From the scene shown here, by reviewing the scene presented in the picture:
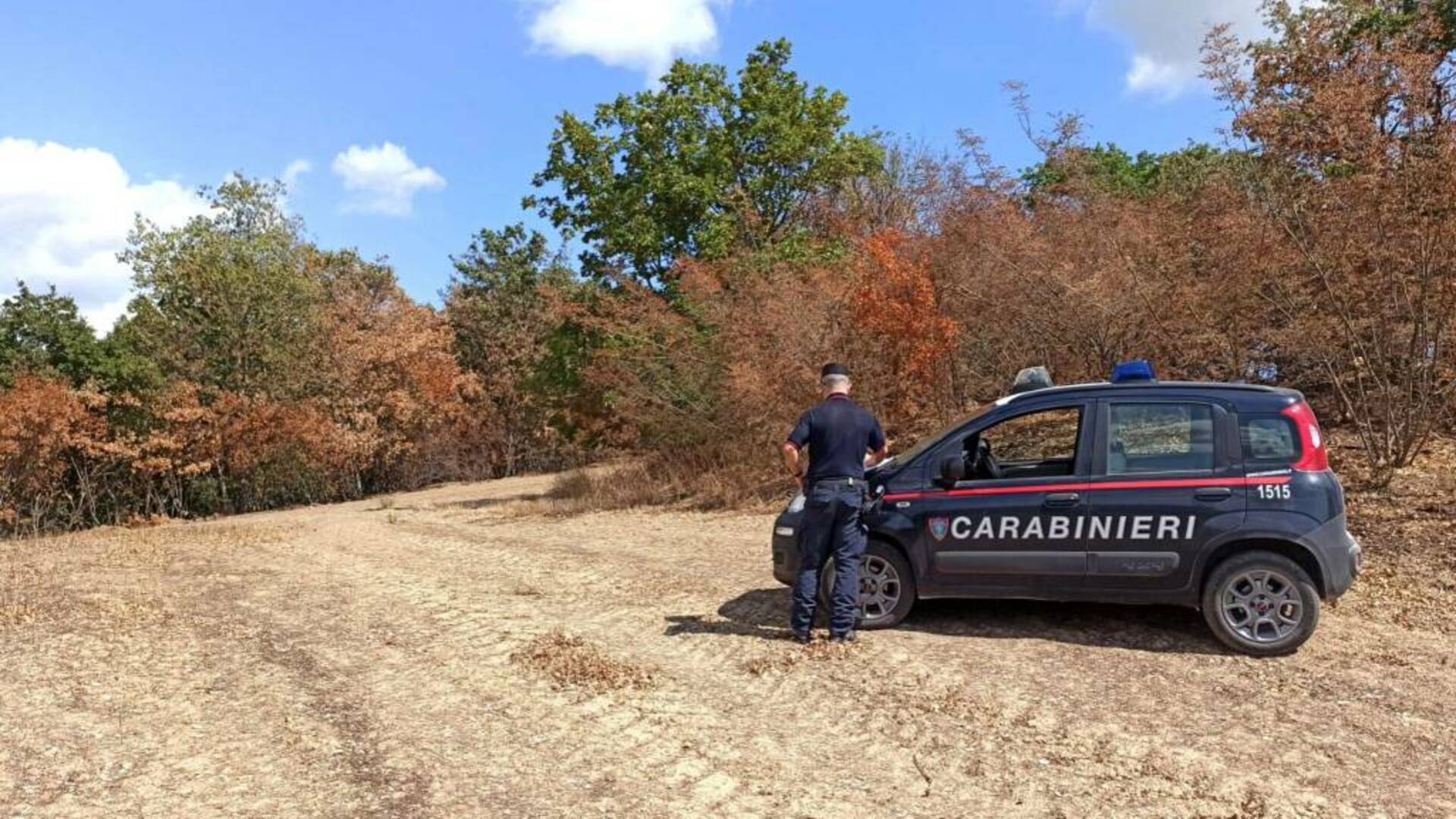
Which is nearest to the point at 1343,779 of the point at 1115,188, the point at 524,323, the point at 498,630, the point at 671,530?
the point at 498,630

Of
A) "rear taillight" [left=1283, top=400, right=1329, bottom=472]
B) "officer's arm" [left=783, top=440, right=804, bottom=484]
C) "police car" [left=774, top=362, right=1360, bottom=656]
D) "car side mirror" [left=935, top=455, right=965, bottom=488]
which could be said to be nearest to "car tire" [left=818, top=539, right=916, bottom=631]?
"police car" [left=774, top=362, right=1360, bottom=656]

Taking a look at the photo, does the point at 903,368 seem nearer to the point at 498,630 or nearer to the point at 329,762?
the point at 498,630

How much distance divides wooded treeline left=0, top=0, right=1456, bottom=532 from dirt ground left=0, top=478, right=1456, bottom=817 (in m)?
3.88

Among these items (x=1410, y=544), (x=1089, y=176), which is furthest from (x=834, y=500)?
(x=1089, y=176)

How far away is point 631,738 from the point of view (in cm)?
471

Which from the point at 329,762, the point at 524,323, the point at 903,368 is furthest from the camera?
the point at 524,323

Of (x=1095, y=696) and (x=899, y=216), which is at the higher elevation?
(x=899, y=216)

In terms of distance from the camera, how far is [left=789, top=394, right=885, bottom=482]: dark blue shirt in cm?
603

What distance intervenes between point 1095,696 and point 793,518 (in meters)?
2.31

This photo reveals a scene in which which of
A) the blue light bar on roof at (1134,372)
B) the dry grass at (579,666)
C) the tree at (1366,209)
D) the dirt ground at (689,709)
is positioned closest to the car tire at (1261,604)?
the dirt ground at (689,709)

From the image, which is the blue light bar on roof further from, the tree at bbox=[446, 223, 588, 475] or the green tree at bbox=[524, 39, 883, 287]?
the tree at bbox=[446, 223, 588, 475]

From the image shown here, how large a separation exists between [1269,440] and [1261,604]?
1019mm

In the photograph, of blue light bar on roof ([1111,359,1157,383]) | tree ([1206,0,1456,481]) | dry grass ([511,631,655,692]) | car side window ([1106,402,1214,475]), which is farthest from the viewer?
tree ([1206,0,1456,481])

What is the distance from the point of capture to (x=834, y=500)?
6027mm
